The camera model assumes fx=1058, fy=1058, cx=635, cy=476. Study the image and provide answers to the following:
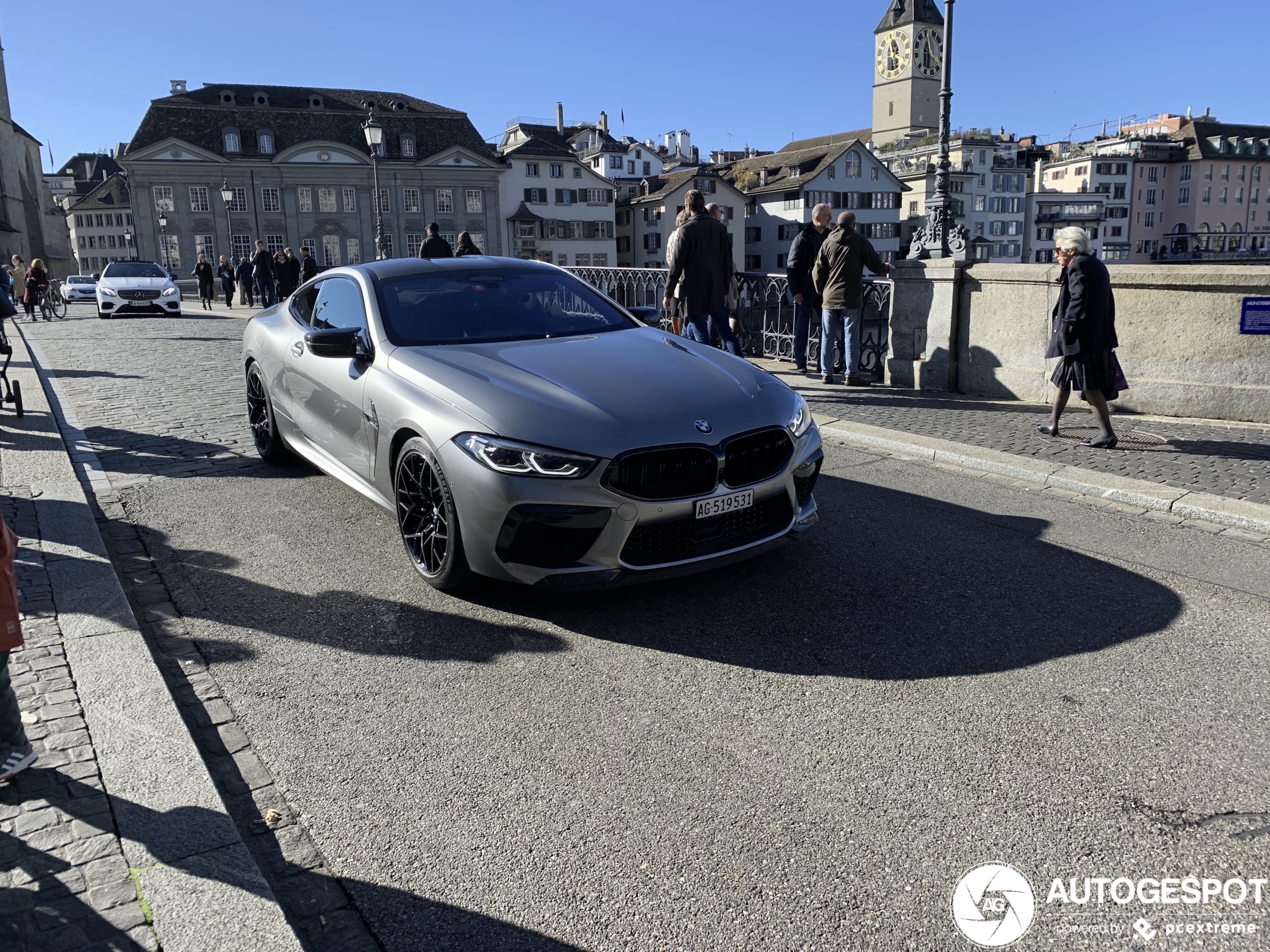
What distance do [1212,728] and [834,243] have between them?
8296 mm

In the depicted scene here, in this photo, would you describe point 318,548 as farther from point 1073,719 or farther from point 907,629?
point 1073,719

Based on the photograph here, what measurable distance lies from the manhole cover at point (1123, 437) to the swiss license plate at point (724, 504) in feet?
15.0

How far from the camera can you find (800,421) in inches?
205

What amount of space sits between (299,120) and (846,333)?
288 ft

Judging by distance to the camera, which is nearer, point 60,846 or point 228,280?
point 60,846

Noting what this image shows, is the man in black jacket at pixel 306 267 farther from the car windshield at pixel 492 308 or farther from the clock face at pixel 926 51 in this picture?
the clock face at pixel 926 51

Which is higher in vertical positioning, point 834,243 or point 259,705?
point 834,243

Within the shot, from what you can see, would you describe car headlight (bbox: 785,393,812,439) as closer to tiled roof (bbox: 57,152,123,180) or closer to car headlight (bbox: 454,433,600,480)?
car headlight (bbox: 454,433,600,480)

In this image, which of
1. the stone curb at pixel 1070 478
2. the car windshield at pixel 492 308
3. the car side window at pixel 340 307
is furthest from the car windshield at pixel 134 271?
the car windshield at pixel 492 308

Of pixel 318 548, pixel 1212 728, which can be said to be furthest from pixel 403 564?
pixel 1212 728

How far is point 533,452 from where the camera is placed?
4.53 metres

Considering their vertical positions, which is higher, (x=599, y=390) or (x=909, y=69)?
(x=909, y=69)

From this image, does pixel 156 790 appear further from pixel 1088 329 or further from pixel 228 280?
pixel 228 280

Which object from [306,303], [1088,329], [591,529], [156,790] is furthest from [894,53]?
[156,790]
